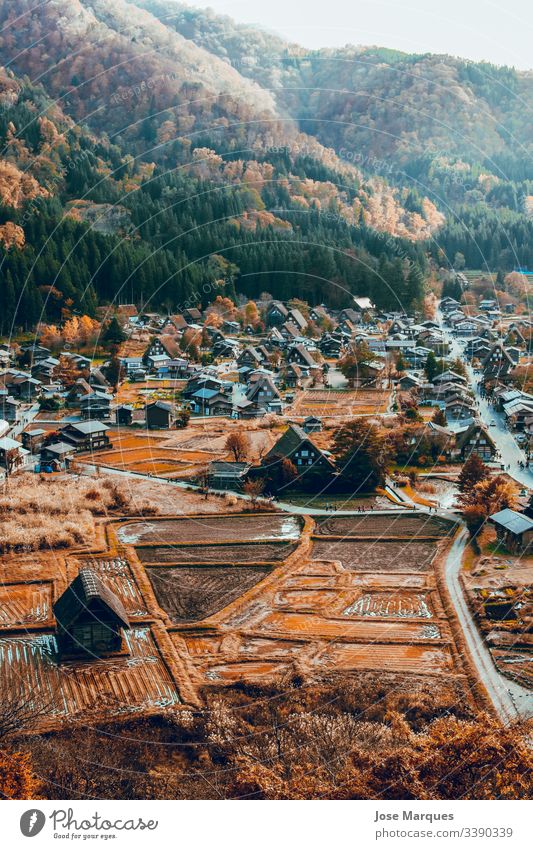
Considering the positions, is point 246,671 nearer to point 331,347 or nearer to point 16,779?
point 16,779

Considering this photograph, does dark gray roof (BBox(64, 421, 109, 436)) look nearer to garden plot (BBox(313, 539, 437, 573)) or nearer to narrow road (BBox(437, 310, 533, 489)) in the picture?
garden plot (BBox(313, 539, 437, 573))

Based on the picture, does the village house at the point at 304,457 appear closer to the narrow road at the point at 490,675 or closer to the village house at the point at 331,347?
the narrow road at the point at 490,675

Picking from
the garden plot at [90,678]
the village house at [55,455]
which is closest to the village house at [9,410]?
the village house at [55,455]

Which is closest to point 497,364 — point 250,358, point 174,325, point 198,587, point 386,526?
point 250,358

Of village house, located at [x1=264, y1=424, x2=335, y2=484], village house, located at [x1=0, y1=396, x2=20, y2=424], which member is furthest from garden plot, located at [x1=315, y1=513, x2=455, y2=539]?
village house, located at [x1=0, y1=396, x2=20, y2=424]

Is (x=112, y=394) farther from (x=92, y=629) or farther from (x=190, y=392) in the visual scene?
(x=92, y=629)

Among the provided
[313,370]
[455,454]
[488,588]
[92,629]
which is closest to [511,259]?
[313,370]
